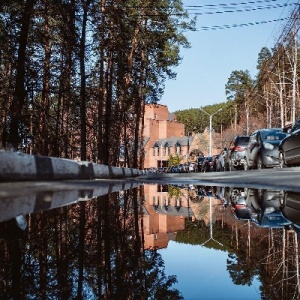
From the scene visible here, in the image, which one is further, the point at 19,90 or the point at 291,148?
the point at 291,148

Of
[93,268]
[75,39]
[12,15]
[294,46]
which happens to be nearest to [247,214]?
[93,268]

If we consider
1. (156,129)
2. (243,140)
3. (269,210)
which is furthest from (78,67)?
(156,129)

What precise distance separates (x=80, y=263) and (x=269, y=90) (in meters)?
64.8

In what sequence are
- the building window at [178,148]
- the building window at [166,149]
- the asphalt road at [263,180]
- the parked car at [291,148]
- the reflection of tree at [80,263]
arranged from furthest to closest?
1. the building window at [166,149]
2. the building window at [178,148]
3. the parked car at [291,148]
4. the asphalt road at [263,180]
5. the reflection of tree at [80,263]

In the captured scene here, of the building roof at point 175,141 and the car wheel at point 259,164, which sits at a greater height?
the building roof at point 175,141

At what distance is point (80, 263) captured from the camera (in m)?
2.19

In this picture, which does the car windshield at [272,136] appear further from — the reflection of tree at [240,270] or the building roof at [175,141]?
the building roof at [175,141]

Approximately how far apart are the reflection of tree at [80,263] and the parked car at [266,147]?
13.4m

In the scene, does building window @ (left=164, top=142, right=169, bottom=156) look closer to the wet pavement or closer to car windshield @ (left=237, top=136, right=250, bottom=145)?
car windshield @ (left=237, top=136, right=250, bottom=145)

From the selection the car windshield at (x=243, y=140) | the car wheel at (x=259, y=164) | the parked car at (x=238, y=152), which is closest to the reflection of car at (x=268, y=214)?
the car wheel at (x=259, y=164)

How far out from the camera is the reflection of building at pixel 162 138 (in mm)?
116444

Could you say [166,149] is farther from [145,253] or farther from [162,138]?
[145,253]

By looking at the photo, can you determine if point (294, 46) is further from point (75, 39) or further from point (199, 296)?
point (199, 296)

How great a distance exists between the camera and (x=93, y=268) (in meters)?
2.06
